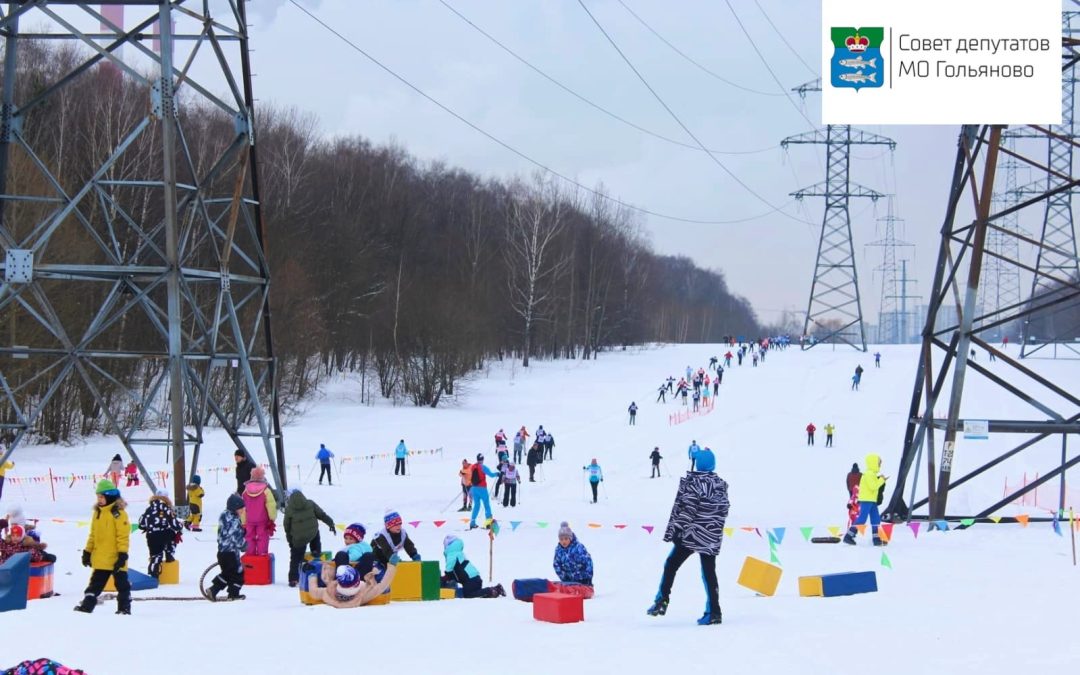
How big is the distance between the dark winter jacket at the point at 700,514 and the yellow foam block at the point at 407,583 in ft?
12.2

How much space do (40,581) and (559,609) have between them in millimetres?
6134

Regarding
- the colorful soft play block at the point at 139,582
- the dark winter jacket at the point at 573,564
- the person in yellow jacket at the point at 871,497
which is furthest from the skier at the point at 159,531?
the person in yellow jacket at the point at 871,497

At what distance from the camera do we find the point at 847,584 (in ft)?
42.2

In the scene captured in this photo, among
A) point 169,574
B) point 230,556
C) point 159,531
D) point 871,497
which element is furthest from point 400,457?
point 230,556

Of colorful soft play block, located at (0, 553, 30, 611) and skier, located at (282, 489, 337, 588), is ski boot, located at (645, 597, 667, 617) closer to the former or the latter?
skier, located at (282, 489, 337, 588)

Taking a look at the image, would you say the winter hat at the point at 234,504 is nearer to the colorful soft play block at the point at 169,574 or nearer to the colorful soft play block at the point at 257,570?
the colorful soft play block at the point at 257,570

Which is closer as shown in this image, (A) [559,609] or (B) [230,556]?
(A) [559,609]

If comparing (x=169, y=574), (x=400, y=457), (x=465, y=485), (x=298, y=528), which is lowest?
(x=400, y=457)

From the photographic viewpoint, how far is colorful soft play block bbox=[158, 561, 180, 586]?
1491cm

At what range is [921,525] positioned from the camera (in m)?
21.8

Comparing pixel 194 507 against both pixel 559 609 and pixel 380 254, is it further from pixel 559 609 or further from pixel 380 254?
pixel 380 254

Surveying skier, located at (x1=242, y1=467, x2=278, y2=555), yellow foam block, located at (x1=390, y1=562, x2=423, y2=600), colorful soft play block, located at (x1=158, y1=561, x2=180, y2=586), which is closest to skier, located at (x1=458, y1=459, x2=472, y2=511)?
skier, located at (x1=242, y1=467, x2=278, y2=555)

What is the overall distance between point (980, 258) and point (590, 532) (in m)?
8.54

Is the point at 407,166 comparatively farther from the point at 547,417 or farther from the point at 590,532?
the point at 590,532
